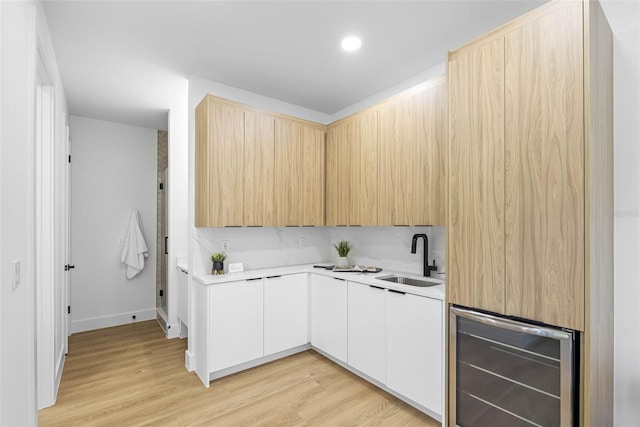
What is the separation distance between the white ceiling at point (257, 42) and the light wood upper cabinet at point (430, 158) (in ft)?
1.52

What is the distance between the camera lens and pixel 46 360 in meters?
2.40

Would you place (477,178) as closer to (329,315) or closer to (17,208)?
(329,315)

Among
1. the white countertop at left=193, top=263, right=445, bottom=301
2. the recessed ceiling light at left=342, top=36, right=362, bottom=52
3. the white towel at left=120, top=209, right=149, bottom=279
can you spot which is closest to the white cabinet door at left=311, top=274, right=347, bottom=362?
the white countertop at left=193, top=263, right=445, bottom=301

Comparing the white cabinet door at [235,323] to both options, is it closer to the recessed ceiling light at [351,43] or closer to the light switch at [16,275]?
the light switch at [16,275]

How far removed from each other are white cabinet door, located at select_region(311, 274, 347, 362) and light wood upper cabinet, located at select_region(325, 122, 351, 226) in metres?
0.68

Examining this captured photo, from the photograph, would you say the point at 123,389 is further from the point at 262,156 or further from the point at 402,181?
the point at 402,181

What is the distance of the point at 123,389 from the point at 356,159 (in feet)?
9.71

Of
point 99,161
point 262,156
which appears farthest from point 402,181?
point 99,161

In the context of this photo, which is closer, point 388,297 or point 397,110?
point 388,297

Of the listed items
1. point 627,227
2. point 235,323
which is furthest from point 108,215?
point 627,227

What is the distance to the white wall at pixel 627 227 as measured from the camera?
176 cm

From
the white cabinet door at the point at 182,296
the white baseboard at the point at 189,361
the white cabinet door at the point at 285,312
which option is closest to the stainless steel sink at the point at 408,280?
the white cabinet door at the point at 285,312

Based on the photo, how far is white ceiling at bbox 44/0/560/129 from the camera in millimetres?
2105

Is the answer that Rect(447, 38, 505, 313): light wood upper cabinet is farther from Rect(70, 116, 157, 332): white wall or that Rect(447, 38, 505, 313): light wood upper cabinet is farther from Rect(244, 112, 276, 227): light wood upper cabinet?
Rect(70, 116, 157, 332): white wall
